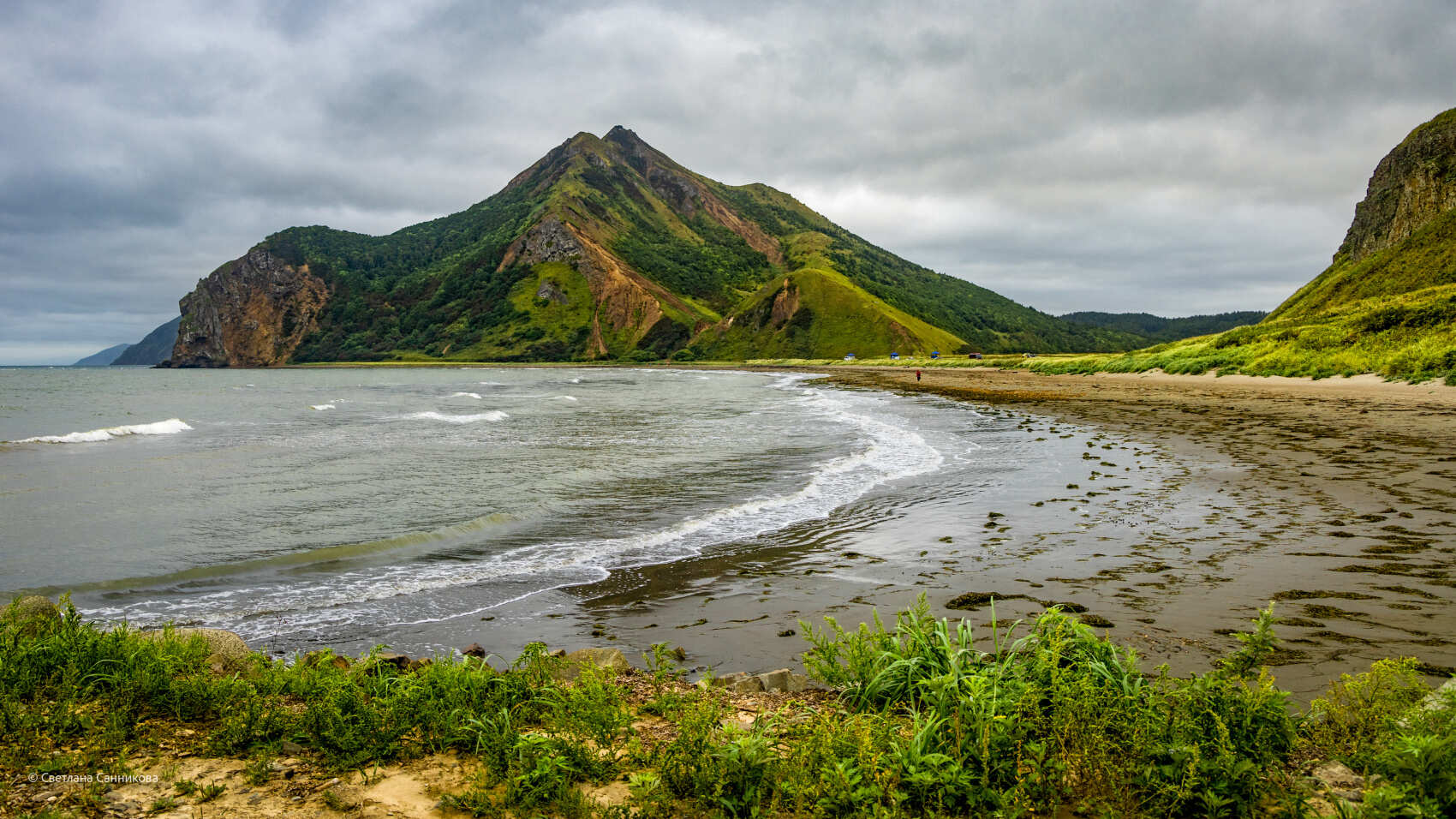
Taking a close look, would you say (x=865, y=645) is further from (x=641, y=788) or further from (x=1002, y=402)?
(x=1002, y=402)

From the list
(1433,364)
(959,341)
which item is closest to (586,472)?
(1433,364)

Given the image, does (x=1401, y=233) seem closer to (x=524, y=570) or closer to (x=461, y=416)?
(x=461, y=416)

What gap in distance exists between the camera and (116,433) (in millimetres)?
31016

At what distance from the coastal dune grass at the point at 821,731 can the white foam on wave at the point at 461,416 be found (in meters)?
32.0

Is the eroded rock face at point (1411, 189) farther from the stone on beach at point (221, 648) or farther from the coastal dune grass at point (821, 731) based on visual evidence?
the stone on beach at point (221, 648)

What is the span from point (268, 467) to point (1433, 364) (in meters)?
48.9

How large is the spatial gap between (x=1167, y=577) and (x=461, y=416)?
121 ft

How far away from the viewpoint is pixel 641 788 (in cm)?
379

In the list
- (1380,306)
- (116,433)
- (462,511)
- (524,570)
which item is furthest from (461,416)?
(1380,306)

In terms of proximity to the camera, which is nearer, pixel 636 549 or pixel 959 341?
pixel 636 549

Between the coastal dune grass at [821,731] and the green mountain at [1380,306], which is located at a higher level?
the green mountain at [1380,306]

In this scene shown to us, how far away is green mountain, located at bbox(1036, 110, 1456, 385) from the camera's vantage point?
37750 millimetres

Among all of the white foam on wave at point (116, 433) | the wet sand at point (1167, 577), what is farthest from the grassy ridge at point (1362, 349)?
→ the white foam on wave at point (116, 433)

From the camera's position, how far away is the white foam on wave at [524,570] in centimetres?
901
